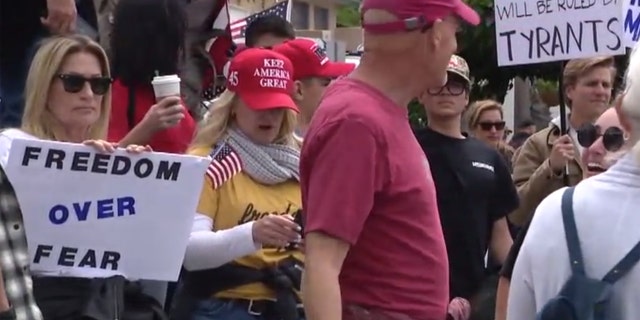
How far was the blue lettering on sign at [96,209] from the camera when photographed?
463cm

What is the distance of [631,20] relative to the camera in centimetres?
771

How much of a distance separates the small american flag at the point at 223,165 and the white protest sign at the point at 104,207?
0.40 metres

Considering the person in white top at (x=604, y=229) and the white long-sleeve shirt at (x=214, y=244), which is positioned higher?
the person in white top at (x=604, y=229)

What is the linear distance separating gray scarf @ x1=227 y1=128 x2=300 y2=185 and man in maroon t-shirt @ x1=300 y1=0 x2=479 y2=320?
4.40 feet

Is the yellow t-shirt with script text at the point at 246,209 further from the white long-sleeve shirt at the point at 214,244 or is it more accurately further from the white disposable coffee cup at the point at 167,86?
the white disposable coffee cup at the point at 167,86

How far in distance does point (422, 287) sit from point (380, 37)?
70 centimetres

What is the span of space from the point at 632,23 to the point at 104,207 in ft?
13.0

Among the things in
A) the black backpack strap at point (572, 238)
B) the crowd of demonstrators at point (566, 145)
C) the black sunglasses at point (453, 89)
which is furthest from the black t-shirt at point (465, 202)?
the black backpack strap at point (572, 238)

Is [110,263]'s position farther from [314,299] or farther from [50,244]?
[314,299]

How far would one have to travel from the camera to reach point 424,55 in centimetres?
401

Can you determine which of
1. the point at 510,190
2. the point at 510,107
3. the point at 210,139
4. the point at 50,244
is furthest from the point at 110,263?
the point at 510,107

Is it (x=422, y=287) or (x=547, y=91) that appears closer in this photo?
(x=422, y=287)

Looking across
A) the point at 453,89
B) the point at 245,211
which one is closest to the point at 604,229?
the point at 245,211

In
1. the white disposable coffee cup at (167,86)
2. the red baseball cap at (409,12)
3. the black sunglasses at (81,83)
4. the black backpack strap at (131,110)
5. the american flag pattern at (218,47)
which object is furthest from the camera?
the american flag pattern at (218,47)
